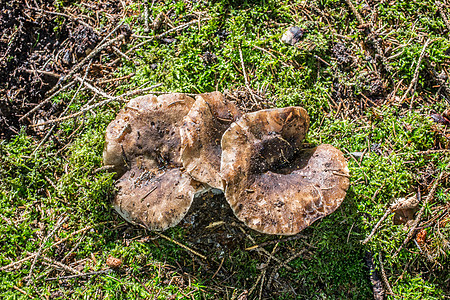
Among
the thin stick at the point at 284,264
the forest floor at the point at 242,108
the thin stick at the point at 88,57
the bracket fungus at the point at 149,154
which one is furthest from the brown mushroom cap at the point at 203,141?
the thin stick at the point at 88,57

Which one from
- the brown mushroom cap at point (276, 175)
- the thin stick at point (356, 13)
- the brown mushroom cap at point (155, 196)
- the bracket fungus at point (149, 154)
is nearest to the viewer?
the brown mushroom cap at point (276, 175)

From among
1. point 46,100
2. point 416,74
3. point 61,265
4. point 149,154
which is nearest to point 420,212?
point 416,74

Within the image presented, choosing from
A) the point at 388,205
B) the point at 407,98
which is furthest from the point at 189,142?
the point at 407,98

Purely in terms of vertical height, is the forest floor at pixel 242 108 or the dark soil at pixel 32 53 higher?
the dark soil at pixel 32 53

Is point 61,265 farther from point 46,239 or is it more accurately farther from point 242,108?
point 242,108

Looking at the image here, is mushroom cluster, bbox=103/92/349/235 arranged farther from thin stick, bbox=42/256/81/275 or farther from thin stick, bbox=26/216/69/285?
thin stick, bbox=42/256/81/275

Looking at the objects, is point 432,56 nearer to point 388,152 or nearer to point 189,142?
point 388,152

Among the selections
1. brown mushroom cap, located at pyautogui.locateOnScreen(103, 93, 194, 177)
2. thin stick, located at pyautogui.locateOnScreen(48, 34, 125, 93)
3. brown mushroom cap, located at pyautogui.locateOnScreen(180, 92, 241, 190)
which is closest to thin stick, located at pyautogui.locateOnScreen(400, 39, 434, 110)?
brown mushroom cap, located at pyautogui.locateOnScreen(180, 92, 241, 190)

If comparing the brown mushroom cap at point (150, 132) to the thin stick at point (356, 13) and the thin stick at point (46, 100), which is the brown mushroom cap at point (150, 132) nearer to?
the thin stick at point (46, 100)
